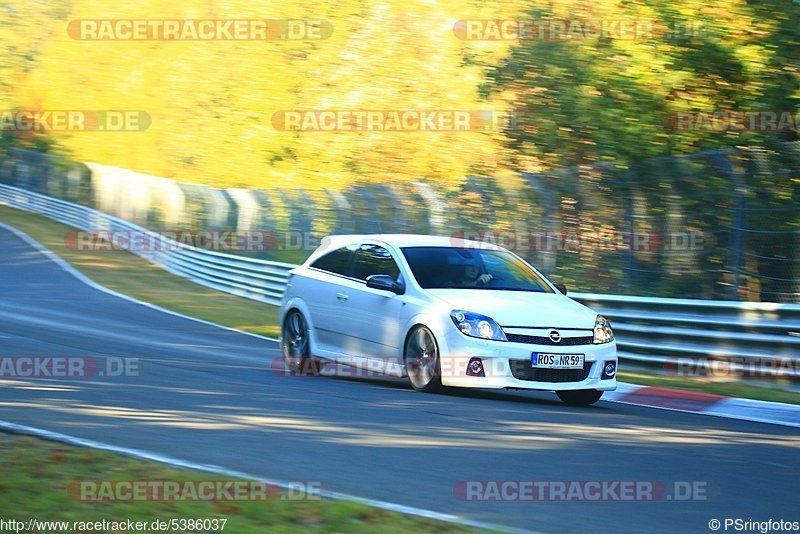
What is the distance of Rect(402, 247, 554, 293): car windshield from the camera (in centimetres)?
1177

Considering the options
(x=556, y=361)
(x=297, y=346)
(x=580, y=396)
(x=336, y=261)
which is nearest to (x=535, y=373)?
(x=556, y=361)

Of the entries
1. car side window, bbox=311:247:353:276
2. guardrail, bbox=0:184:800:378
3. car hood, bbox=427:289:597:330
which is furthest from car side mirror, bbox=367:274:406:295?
guardrail, bbox=0:184:800:378

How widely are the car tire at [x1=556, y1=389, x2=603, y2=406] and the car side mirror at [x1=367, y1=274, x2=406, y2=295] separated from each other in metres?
1.78

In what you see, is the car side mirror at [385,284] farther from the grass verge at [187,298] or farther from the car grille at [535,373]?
the grass verge at [187,298]

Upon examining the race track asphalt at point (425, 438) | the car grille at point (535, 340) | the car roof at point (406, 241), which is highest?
the car roof at point (406, 241)

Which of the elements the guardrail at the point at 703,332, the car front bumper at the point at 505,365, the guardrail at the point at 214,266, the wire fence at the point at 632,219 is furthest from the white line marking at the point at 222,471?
the guardrail at the point at 214,266

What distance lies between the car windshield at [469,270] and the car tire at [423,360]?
1.86 ft

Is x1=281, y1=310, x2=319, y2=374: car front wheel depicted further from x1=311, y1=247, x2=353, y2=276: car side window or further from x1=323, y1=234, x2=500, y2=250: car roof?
x1=323, y1=234, x2=500, y2=250: car roof

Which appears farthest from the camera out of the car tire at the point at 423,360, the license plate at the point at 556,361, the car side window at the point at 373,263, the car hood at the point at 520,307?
the car side window at the point at 373,263

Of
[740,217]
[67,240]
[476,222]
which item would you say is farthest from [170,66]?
[740,217]

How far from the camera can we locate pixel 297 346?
520 inches

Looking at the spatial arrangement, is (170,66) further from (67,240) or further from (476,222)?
(476,222)

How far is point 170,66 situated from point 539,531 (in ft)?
172

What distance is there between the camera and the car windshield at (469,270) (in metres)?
11.8
